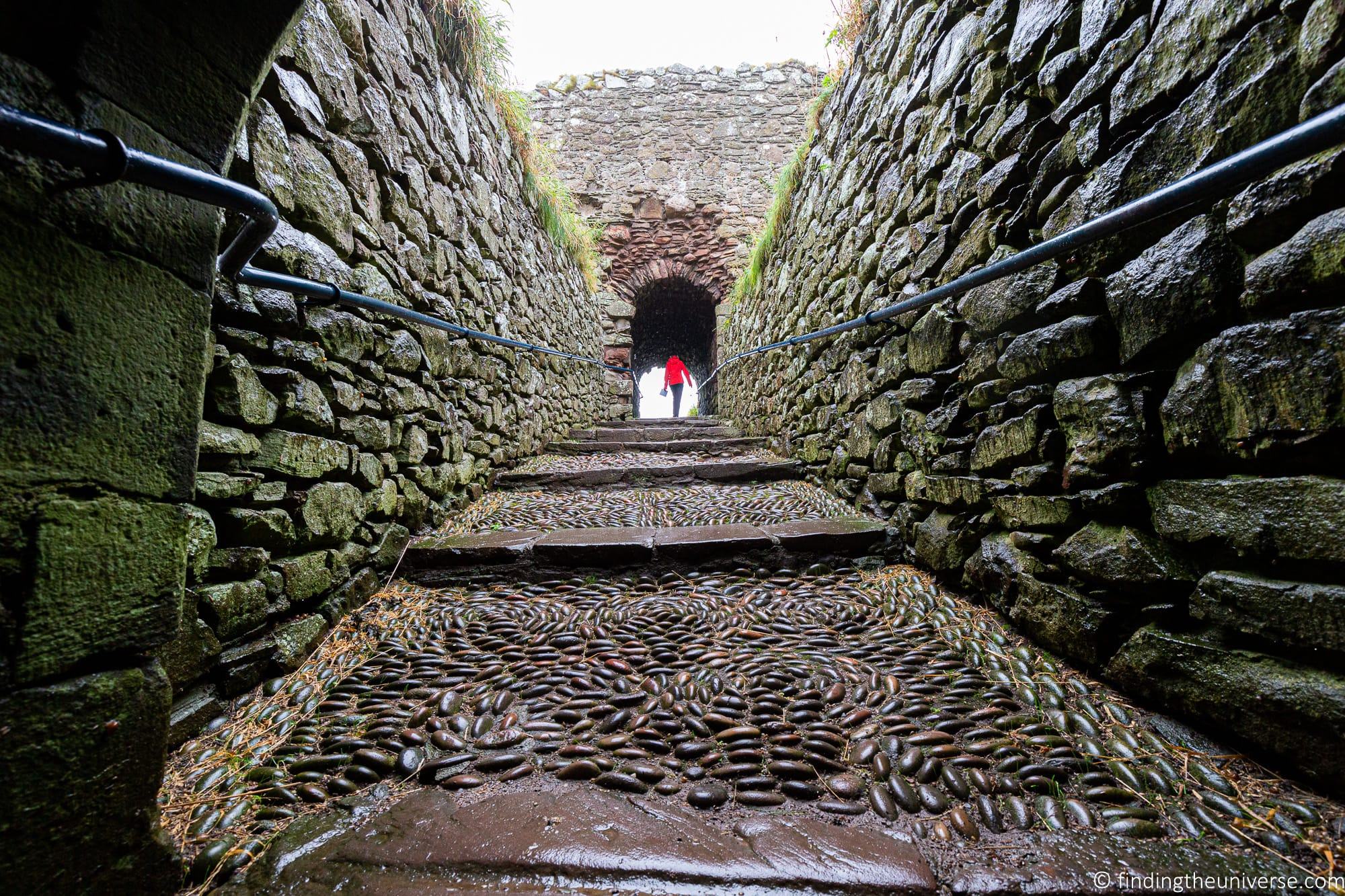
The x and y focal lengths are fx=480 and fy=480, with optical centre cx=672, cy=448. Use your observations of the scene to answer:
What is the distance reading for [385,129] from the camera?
2467 millimetres

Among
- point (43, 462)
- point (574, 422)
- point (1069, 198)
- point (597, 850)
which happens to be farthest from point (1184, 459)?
point (574, 422)

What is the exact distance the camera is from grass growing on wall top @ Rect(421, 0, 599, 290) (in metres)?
3.21

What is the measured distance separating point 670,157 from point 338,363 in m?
9.61

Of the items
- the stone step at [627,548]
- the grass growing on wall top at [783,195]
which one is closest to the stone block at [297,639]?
the stone step at [627,548]

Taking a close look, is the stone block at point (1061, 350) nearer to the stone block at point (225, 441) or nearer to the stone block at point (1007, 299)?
the stone block at point (1007, 299)

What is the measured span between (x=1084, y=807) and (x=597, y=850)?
3.65 feet

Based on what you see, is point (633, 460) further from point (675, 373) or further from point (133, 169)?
point (675, 373)

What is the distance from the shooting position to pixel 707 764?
1.29 meters

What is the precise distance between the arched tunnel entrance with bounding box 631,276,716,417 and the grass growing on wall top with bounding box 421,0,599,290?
443 cm

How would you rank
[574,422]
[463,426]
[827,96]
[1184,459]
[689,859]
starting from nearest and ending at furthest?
[689,859] → [1184,459] → [463,426] → [827,96] → [574,422]

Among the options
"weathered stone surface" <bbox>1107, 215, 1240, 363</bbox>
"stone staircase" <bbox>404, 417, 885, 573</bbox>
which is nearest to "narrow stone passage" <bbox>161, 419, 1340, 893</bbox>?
"stone staircase" <bbox>404, 417, 885, 573</bbox>

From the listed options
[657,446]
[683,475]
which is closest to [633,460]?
[657,446]

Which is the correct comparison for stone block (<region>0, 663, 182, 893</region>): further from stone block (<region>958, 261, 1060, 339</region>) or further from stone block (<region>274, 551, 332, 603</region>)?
stone block (<region>958, 261, 1060, 339</region>)

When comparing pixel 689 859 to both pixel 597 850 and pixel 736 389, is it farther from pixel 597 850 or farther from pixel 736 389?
pixel 736 389
